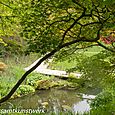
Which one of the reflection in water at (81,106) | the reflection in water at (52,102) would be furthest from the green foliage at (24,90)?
the reflection in water at (81,106)

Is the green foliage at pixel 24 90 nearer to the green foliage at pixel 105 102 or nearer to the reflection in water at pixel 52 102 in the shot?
the reflection in water at pixel 52 102

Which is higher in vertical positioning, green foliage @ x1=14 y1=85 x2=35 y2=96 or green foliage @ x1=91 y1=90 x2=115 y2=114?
green foliage @ x1=91 y1=90 x2=115 y2=114

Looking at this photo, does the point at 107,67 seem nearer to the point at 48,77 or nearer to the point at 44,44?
the point at 44,44

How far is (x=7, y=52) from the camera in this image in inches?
538

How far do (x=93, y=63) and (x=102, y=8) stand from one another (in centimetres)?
130

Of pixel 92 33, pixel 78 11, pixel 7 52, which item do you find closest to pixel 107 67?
pixel 92 33

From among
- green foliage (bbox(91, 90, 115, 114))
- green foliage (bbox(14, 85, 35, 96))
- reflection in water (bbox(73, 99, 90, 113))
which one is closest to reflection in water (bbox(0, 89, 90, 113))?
reflection in water (bbox(73, 99, 90, 113))

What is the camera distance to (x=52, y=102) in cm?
990

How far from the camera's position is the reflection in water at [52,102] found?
922cm

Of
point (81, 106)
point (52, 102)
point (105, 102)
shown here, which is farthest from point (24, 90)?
point (105, 102)

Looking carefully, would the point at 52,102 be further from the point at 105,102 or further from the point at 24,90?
the point at 105,102

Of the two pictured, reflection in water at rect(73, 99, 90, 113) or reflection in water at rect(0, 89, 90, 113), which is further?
reflection in water at rect(0, 89, 90, 113)

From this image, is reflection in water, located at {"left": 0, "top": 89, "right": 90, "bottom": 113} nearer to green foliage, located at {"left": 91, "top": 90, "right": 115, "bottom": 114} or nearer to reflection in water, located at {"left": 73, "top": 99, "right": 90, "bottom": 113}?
reflection in water, located at {"left": 73, "top": 99, "right": 90, "bottom": 113}

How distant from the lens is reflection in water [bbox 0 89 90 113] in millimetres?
9219
